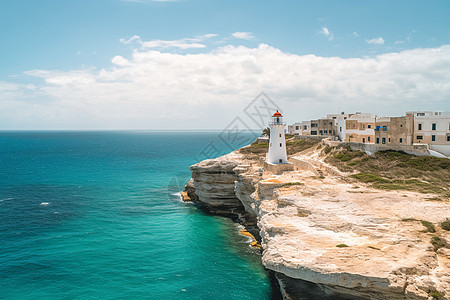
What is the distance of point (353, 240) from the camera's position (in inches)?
660

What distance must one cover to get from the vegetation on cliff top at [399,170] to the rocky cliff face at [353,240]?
254 centimetres

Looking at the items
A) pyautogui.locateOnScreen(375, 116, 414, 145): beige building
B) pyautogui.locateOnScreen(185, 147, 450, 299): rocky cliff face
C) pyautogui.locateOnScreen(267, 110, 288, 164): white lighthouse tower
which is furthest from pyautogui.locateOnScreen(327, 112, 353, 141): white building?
pyautogui.locateOnScreen(185, 147, 450, 299): rocky cliff face

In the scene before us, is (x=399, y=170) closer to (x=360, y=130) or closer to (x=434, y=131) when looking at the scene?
(x=434, y=131)

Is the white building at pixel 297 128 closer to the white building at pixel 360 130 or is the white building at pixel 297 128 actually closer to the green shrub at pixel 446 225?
the white building at pixel 360 130

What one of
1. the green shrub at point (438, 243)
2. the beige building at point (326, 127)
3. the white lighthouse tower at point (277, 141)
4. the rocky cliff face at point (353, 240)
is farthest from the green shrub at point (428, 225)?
the beige building at point (326, 127)

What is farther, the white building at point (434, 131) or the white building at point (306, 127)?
the white building at point (306, 127)

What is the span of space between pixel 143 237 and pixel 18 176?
5122 cm

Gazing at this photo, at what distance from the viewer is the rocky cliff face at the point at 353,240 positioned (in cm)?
1385

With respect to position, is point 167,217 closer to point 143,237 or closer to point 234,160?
point 143,237

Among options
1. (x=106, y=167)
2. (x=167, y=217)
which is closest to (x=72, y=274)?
(x=167, y=217)

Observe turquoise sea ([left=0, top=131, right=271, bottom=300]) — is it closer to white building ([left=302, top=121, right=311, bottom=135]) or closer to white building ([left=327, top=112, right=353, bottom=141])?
white building ([left=327, top=112, right=353, bottom=141])

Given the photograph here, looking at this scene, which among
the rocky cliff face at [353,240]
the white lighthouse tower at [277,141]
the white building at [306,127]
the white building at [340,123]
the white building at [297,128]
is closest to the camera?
the rocky cliff face at [353,240]

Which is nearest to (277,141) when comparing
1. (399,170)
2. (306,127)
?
(399,170)

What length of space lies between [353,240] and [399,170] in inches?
777
